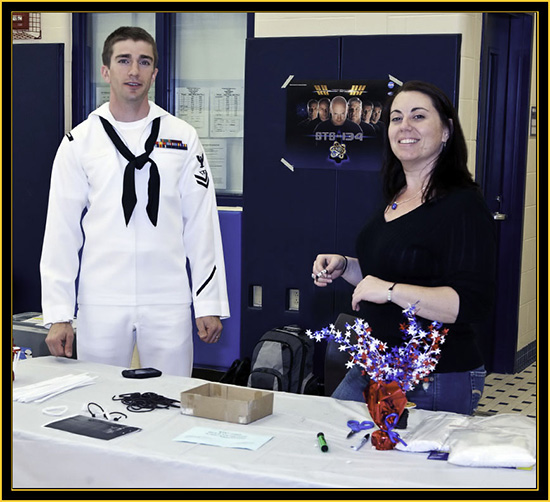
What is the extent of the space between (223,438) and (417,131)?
0.94 m

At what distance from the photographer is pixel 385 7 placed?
1924mm

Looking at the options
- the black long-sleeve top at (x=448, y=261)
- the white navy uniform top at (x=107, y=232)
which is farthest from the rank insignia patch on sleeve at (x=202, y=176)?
the black long-sleeve top at (x=448, y=261)

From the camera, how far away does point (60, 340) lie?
265 centimetres

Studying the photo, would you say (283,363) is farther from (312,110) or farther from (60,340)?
(60,340)

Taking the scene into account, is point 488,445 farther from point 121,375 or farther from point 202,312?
point 202,312

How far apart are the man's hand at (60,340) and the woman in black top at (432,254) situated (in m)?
0.92

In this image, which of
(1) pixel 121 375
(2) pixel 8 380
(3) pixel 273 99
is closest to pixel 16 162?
(3) pixel 273 99

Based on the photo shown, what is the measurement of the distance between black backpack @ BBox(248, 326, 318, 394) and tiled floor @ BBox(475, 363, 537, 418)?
2.99 ft

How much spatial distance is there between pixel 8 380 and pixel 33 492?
258 millimetres

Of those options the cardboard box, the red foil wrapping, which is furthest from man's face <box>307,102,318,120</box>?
the red foil wrapping

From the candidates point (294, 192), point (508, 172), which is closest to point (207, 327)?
point (294, 192)

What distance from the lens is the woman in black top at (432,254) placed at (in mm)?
1981

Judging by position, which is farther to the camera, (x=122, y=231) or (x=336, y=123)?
(x=336, y=123)

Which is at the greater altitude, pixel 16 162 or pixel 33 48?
pixel 33 48
